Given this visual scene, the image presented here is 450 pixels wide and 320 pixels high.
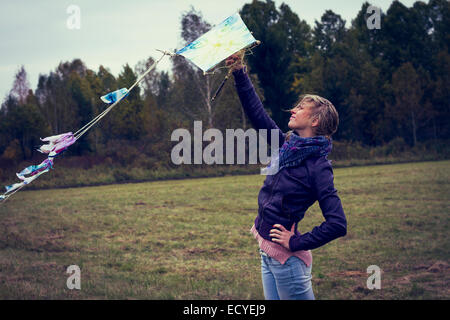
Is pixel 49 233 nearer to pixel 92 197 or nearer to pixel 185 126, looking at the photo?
pixel 92 197

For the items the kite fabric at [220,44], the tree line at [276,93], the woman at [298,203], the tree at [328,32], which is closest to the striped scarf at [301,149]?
the woman at [298,203]

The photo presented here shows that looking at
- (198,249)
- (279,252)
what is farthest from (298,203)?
(198,249)

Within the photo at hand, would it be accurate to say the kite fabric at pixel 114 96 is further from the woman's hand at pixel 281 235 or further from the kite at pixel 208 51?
the woman's hand at pixel 281 235

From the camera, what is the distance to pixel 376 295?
5492mm

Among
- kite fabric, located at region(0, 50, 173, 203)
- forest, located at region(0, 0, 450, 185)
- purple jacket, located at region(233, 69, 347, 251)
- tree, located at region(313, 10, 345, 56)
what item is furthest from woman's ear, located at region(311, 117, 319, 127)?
tree, located at region(313, 10, 345, 56)

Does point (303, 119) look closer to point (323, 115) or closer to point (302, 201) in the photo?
point (323, 115)

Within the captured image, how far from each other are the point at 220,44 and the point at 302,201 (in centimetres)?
112

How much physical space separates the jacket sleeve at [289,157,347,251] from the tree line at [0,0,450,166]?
24.7 m

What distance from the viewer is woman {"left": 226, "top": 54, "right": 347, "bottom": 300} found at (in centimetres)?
260

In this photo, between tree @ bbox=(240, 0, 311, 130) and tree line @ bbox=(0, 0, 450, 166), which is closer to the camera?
tree line @ bbox=(0, 0, 450, 166)

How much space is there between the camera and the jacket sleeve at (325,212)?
2.57 m

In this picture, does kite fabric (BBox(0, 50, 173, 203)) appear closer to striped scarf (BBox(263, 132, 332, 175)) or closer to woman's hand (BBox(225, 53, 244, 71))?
woman's hand (BBox(225, 53, 244, 71))

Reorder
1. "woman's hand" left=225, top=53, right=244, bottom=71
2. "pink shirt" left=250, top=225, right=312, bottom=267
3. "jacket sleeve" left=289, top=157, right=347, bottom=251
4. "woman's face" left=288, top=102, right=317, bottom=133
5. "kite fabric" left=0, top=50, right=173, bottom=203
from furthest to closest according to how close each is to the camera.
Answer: "kite fabric" left=0, top=50, right=173, bottom=203
"woman's hand" left=225, top=53, right=244, bottom=71
"woman's face" left=288, top=102, right=317, bottom=133
"pink shirt" left=250, top=225, right=312, bottom=267
"jacket sleeve" left=289, top=157, right=347, bottom=251

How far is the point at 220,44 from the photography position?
2.97 meters
